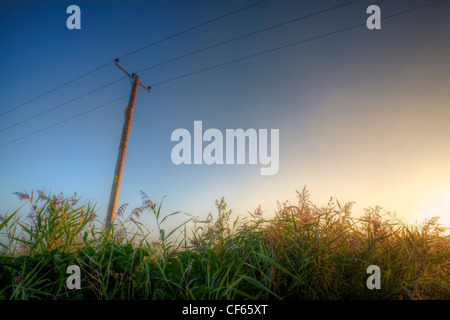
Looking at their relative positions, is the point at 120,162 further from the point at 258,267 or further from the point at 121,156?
the point at 258,267

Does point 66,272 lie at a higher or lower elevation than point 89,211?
lower

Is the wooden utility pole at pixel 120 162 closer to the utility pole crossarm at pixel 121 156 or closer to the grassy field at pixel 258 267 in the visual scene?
the utility pole crossarm at pixel 121 156

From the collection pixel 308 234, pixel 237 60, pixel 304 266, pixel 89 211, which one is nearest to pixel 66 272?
pixel 89 211

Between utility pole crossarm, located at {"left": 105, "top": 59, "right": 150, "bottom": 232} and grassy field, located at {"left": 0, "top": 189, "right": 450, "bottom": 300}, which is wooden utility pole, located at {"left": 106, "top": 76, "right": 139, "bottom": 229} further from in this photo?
grassy field, located at {"left": 0, "top": 189, "right": 450, "bottom": 300}

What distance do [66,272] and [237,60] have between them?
11704mm

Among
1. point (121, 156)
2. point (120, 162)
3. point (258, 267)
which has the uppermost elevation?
point (121, 156)

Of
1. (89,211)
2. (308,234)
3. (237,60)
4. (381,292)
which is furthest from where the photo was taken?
(237,60)

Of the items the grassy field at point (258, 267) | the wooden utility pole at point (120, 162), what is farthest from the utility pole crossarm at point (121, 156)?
the grassy field at point (258, 267)

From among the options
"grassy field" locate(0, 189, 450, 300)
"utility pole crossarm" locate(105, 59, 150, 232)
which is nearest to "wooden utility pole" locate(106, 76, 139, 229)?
"utility pole crossarm" locate(105, 59, 150, 232)

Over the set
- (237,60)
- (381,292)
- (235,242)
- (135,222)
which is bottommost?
(381,292)

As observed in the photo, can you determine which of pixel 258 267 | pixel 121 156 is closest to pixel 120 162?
pixel 121 156

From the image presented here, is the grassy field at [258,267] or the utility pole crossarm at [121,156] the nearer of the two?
the grassy field at [258,267]
